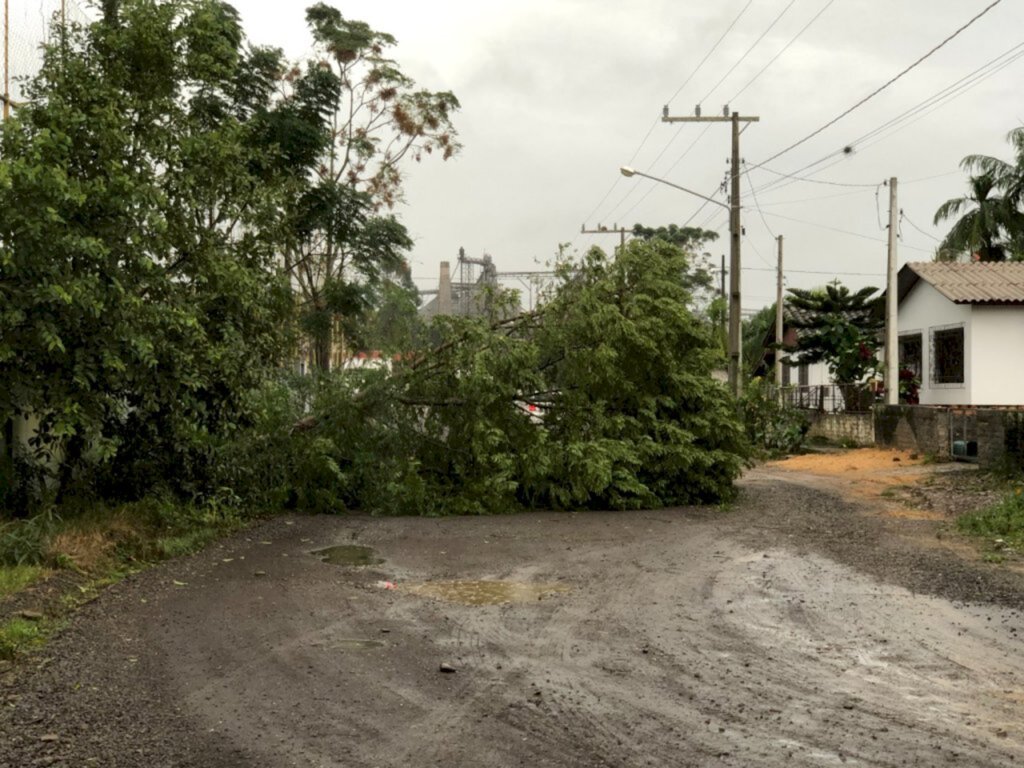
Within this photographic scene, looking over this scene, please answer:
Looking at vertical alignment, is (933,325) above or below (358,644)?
above

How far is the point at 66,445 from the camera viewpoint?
11750mm

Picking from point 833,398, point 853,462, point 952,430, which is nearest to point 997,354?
point 853,462

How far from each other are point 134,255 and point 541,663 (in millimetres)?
6527

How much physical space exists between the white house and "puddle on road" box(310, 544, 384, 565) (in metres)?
18.7

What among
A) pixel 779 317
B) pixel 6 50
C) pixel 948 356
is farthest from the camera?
pixel 779 317

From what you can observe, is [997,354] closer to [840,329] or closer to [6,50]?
[840,329]

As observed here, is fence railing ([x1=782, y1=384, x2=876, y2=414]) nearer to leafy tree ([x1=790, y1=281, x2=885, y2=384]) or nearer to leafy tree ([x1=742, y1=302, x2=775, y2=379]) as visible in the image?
leafy tree ([x1=790, y1=281, x2=885, y2=384])

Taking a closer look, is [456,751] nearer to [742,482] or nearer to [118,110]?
[118,110]

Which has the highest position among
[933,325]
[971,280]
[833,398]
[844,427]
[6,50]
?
[6,50]

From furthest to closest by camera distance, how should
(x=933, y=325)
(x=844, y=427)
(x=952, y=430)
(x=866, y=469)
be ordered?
(x=844, y=427) → (x=933, y=325) → (x=866, y=469) → (x=952, y=430)

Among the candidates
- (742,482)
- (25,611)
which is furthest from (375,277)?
(25,611)

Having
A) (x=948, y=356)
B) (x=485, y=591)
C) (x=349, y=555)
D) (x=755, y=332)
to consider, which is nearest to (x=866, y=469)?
(x=948, y=356)

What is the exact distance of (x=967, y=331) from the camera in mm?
25922

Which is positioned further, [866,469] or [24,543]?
[866,469]
